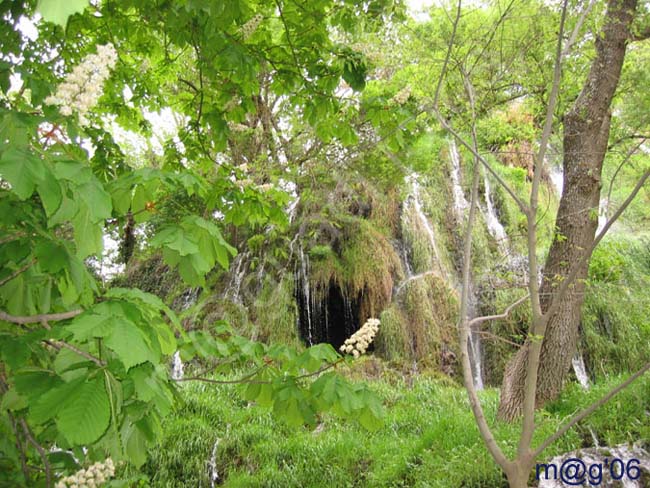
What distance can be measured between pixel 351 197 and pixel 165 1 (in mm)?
6045

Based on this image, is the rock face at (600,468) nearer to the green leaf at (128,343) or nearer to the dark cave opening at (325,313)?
the green leaf at (128,343)

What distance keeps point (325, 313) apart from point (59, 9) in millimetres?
7168

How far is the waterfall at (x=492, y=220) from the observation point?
26.6 feet

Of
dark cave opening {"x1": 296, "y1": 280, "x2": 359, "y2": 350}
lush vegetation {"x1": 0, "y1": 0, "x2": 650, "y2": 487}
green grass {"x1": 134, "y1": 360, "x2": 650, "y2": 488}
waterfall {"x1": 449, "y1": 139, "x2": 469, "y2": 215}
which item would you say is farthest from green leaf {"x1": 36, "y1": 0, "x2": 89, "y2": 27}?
waterfall {"x1": 449, "y1": 139, "x2": 469, "y2": 215}

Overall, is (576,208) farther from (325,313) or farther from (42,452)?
(42,452)

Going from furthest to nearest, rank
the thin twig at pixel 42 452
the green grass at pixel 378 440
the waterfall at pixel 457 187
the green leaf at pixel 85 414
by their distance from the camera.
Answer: the waterfall at pixel 457 187 → the green grass at pixel 378 440 → the thin twig at pixel 42 452 → the green leaf at pixel 85 414

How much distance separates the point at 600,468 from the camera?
324 cm

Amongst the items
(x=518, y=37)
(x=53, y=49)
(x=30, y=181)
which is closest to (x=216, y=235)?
(x=30, y=181)

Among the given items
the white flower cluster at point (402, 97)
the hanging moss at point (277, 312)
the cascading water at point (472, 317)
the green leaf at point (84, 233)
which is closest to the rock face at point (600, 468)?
the cascading water at point (472, 317)

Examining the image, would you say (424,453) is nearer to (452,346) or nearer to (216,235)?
(452,346)

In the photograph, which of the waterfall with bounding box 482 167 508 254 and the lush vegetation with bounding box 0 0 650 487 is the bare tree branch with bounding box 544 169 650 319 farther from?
the waterfall with bounding box 482 167 508 254

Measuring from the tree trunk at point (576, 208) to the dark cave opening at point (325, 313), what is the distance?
339 cm

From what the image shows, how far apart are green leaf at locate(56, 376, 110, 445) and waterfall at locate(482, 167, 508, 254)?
25.7 ft

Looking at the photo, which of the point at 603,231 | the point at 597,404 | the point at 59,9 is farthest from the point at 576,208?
the point at 59,9
